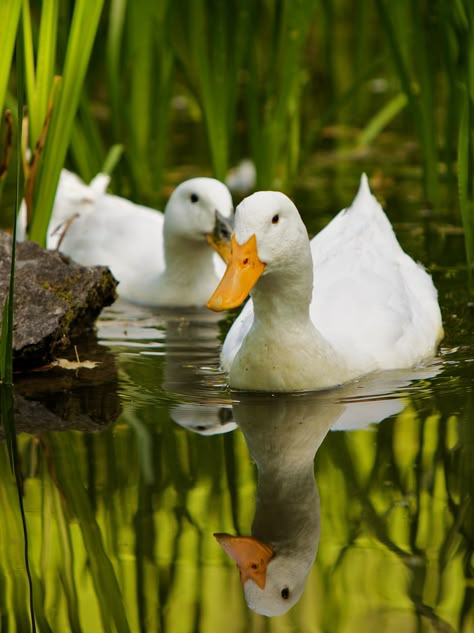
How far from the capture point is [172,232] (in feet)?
22.1

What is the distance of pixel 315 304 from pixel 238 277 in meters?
1.01

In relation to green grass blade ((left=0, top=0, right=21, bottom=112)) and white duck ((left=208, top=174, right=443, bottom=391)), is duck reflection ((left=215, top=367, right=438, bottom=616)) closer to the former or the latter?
white duck ((left=208, top=174, right=443, bottom=391))

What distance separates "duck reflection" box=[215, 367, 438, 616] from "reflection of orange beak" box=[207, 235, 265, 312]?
50cm

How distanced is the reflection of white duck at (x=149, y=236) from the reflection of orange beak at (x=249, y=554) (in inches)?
129

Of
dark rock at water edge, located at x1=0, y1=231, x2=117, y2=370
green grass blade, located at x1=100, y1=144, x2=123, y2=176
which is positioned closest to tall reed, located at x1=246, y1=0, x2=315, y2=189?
green grass blade, located at x1=100, y1=144, x2=123, y2=176

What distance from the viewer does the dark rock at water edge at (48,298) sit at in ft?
17.1

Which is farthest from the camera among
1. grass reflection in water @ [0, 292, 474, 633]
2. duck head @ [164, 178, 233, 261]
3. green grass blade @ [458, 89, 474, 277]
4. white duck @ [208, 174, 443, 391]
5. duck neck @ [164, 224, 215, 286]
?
duck neck @ [164, 224, 215, 286]

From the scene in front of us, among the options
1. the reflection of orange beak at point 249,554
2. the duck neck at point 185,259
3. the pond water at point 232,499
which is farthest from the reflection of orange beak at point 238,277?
the duck neck at point 185,259

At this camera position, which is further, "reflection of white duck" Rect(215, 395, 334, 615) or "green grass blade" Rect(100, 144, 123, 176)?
"green grass blade" Rect(100, 144, 123, 176)

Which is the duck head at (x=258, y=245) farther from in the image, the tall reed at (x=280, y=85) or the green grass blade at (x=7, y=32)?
the tall reed at (x=280, y=85)

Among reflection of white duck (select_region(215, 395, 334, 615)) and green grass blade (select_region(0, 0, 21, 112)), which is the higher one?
green grass blade (select_region(0, 0, 21, 112))

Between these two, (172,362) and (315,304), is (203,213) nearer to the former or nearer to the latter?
(172,362)

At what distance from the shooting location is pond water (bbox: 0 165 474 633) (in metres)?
3.05

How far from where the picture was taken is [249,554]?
330cm
